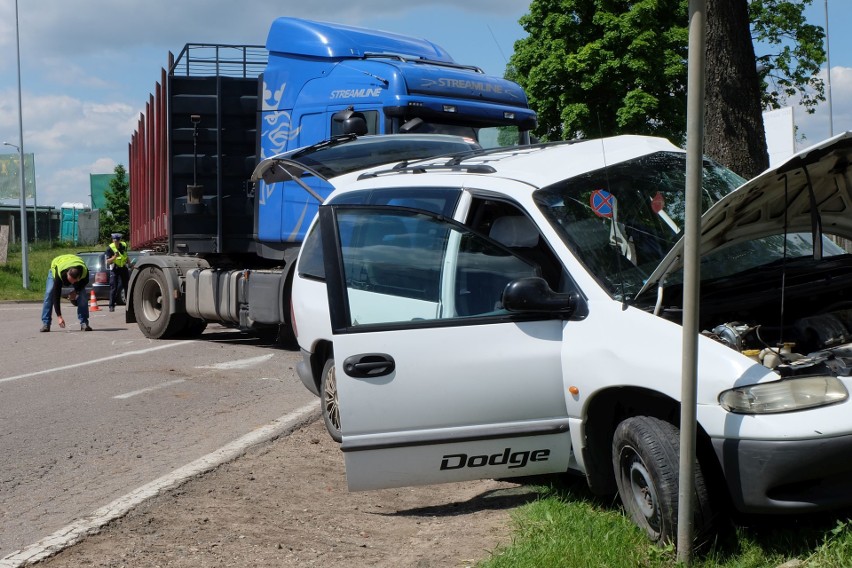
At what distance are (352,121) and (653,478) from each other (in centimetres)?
769

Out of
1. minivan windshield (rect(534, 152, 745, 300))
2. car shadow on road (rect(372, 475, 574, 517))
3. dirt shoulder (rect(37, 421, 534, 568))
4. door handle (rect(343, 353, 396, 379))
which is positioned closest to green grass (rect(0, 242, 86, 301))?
dirt shoulder (rect(37, 421, 534, 568))

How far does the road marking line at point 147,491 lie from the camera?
471 centimetres

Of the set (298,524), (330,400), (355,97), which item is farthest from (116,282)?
(298,524)

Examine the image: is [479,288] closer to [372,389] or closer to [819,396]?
[372,389]

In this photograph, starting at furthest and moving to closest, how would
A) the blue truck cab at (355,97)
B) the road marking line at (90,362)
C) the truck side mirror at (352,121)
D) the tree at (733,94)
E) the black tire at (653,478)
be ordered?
the blue truck cab at (355,97) → the truck side mirror at (352,121) → the road marking line at (90,362) → the tree at (733,94) → the black tire at (653,478)

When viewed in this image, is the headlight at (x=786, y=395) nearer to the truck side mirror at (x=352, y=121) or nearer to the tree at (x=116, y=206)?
the truck side mirror at (x=352, y=121)

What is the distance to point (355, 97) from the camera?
1166cm

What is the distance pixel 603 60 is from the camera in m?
26.5

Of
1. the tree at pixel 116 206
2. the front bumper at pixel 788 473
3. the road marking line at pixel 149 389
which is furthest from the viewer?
the tree at pixel 116 206

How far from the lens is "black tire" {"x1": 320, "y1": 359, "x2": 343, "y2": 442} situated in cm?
681

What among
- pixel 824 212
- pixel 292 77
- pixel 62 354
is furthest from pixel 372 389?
pixel 62 354

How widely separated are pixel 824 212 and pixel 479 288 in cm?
206

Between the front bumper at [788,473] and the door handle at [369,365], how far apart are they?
63.5 inches

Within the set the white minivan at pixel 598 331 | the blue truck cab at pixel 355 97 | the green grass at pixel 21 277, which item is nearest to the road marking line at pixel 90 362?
the blue truck cab at pixel 355 97
